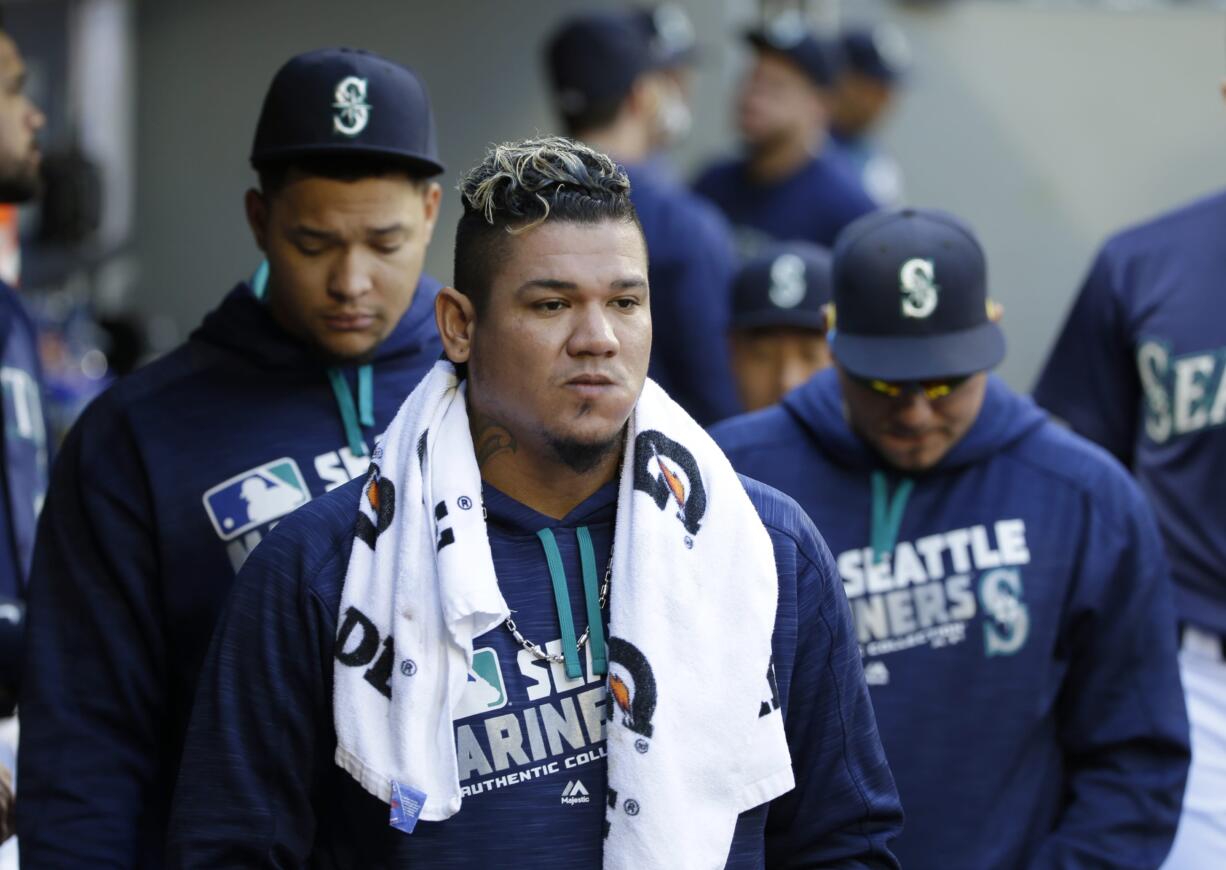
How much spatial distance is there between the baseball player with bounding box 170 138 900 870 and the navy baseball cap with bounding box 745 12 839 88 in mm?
5081

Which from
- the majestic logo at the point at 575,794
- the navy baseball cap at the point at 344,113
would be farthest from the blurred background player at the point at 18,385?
the majestic logo at the point at 575,794

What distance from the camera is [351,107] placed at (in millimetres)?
3498

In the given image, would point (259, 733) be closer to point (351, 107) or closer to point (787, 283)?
point (351, 107)

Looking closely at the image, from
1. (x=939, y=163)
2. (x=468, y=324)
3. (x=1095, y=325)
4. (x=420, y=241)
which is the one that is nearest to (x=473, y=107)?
(x=939, y=163)

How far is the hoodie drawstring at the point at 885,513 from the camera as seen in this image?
3.95 metres

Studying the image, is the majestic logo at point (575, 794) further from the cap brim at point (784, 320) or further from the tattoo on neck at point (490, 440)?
the cap brim at point (784, 320)

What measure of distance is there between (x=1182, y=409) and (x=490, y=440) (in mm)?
2431

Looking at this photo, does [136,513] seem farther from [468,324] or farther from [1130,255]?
[1130,255]

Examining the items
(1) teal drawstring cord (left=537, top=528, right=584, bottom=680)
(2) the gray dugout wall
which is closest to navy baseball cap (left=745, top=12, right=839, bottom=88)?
(2) the gray dugout wall

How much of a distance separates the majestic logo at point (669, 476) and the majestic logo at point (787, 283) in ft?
9.38

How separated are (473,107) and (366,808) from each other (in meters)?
7.49

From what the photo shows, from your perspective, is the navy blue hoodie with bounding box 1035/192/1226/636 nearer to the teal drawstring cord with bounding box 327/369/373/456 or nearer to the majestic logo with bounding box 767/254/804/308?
the majestic logo with bounding box 767/254/804/308

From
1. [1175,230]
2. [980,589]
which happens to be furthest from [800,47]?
[980,589]

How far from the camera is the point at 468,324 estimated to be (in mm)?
2930
